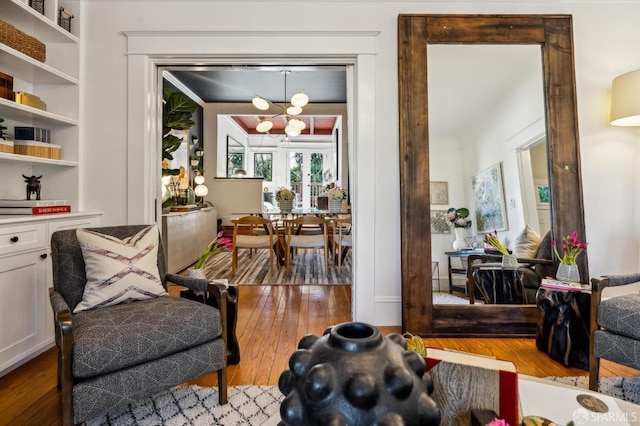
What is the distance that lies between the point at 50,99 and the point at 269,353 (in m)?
2.50

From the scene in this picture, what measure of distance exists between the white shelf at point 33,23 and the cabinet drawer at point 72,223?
1.34 metres

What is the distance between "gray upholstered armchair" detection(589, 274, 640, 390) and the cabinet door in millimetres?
3055

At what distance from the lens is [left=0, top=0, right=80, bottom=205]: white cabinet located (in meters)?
2.12

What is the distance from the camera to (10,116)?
2.16 m

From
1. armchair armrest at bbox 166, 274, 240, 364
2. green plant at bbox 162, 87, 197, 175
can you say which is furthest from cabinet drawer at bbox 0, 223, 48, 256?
green plant at bbox 162, 87, 197, 175

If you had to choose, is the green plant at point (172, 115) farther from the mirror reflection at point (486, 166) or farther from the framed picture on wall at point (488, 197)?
the framed picture on wall at point (488, 197)

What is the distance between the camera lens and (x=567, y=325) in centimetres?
189

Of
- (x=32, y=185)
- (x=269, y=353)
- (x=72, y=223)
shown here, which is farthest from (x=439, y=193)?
(x=32, y=185)

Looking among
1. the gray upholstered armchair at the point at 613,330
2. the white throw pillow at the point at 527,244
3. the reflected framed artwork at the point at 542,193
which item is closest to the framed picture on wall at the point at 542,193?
the reflected framed artwork at the point at 542,193

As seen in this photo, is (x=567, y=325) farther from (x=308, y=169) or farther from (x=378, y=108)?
(x=308, y=169)

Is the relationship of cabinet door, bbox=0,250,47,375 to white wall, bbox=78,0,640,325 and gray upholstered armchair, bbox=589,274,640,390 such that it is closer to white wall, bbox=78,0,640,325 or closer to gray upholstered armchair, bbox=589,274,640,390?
white wall, bbox=78,0,640,325

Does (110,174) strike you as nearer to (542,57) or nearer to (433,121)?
(433,121)

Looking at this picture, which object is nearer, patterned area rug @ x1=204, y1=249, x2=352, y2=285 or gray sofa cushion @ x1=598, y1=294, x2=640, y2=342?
gray sofa cushion @ x1=598, y1=294, x2=640, y2=342

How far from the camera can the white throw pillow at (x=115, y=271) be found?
151 cm
